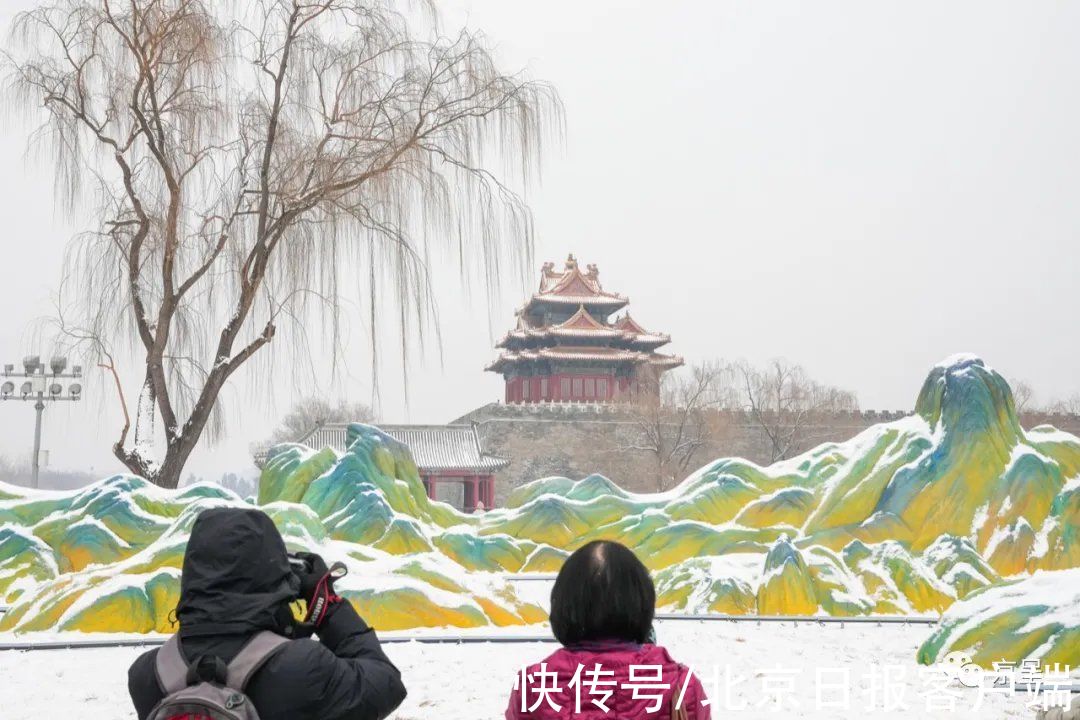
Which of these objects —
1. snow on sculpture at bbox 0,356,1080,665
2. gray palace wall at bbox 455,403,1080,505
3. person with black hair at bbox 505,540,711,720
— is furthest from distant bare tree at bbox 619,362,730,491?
person with black hair at bbox 505,540,711,720

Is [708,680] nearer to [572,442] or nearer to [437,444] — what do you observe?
[437,444]

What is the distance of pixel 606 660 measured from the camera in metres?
1.67

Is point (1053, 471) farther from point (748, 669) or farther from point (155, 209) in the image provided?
point (155, 209)

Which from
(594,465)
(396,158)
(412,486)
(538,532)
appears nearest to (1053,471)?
(538,532)

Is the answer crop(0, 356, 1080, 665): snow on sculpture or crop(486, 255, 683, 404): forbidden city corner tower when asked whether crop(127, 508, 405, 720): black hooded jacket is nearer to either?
crop(0, 356, 1080, 665): snow on sculpture

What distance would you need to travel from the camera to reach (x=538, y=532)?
396 inches

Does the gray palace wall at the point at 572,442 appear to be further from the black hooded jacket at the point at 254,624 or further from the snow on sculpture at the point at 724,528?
the black hooded jacket at the point at 254,624

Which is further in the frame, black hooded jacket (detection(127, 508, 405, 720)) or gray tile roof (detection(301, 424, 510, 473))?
gray tile roof (detection(301, 424, 510, 473))

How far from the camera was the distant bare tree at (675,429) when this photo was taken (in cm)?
2598

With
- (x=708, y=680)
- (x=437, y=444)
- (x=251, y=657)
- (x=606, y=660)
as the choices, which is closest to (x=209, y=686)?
(x=251, y=657)

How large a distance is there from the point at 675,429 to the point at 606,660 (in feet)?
82.5

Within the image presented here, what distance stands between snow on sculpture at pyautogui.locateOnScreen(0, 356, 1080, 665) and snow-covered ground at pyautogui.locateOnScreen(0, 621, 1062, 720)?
3.28 feet

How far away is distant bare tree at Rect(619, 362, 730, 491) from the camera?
85.3 ft

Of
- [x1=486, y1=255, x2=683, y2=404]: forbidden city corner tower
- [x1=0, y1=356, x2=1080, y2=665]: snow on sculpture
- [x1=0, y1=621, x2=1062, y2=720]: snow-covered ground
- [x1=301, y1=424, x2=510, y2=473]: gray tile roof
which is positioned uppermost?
[x1=486, y1=255, x2=683, y2=404]: forbidden city corner tower
